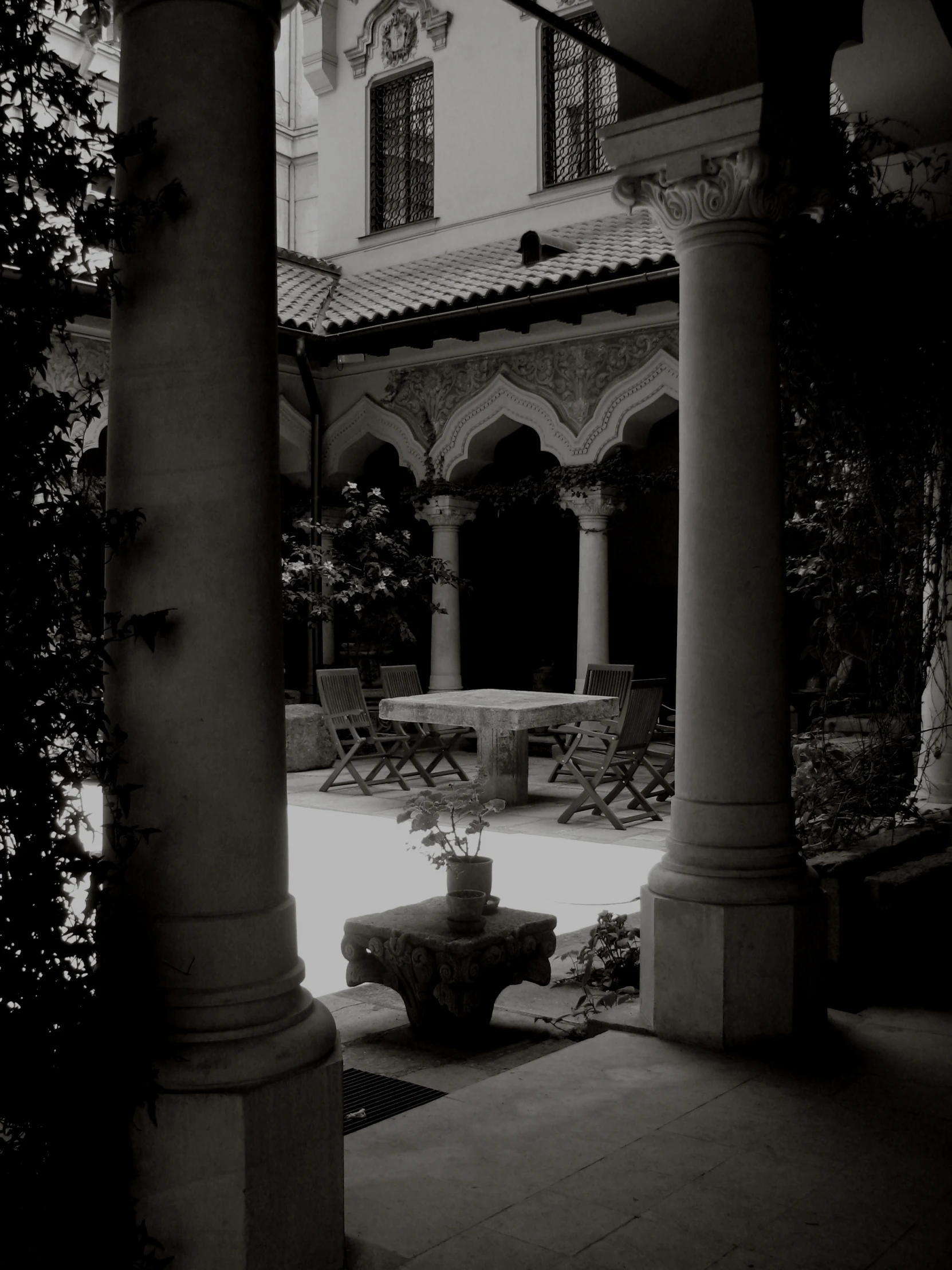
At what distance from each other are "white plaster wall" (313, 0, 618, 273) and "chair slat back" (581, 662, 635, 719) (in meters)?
5.45

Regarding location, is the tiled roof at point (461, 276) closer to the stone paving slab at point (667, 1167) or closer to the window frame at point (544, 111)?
the window frame at point (544, 111)

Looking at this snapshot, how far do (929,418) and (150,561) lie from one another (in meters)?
4.01

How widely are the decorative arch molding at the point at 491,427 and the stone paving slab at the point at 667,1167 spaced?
10.6 meters

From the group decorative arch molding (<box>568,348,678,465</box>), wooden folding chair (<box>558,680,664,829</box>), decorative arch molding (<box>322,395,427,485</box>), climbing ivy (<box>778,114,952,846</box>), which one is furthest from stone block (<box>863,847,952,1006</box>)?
Answer: decorative arch molding (<box>322,395,427,485</box>)

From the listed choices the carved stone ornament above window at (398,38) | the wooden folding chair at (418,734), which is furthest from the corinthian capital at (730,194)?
the carved stone ornament above window at (398,38)

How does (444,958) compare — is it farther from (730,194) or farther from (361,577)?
(361,577)

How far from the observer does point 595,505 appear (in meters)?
13.7

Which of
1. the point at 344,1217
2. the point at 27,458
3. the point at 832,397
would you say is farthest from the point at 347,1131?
the point at 832,397

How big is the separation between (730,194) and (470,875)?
2.69m

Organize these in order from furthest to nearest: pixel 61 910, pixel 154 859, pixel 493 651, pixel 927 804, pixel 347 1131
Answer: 1. pixel 493 651
2. pixel 927 804
3. pixel 347 1131
4. pixel 154 859
5. pixel 61 910

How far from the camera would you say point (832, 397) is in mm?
5129

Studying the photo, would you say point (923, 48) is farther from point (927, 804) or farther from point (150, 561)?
point (150, 561)

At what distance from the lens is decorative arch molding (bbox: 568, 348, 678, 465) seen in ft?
43.2

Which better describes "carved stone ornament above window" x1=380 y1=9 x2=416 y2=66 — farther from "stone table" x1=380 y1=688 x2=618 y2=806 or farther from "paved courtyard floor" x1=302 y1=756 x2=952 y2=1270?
"paved courtyard floor" x1=302 y1=756 x2=952 y2=1270
